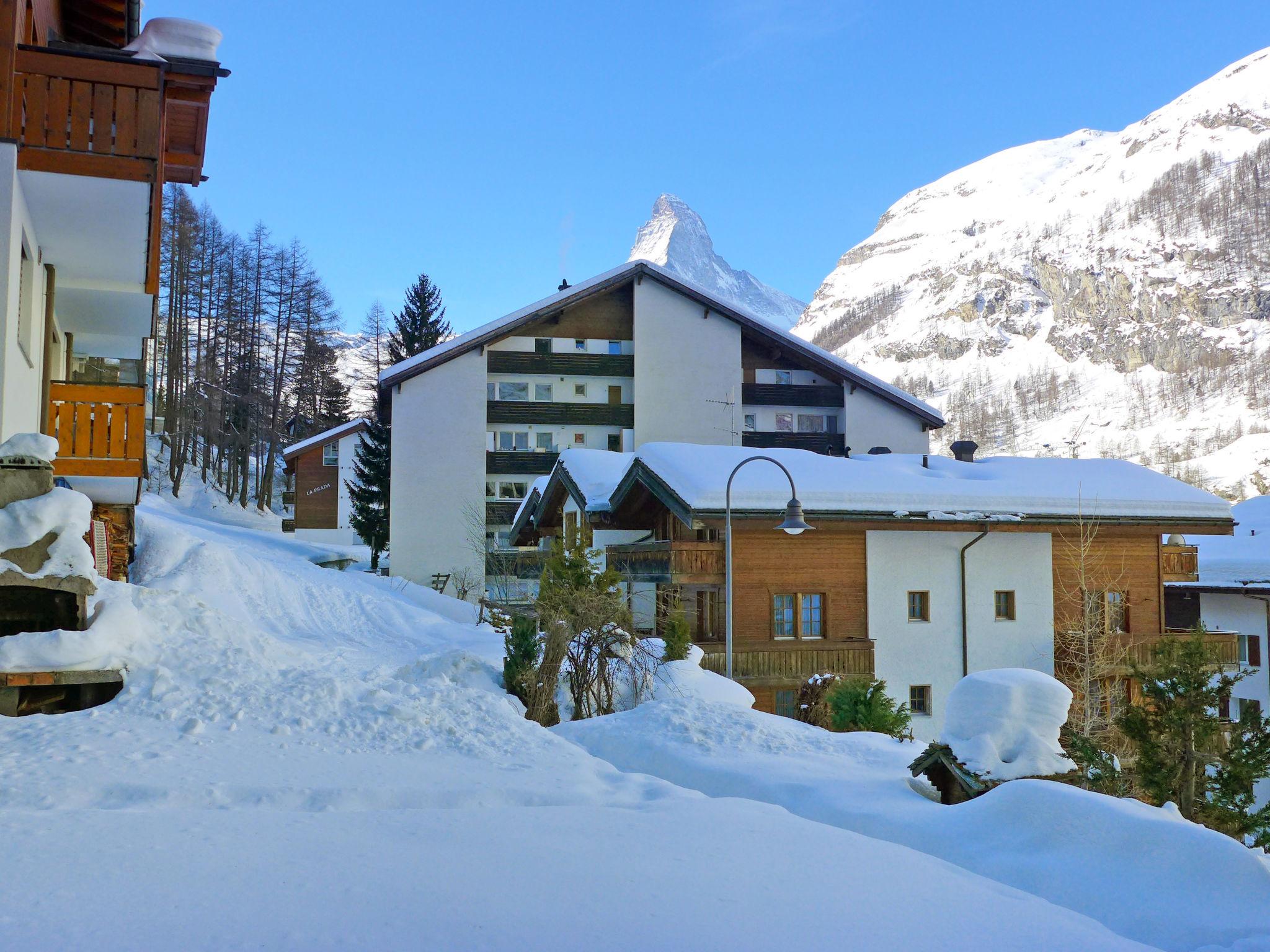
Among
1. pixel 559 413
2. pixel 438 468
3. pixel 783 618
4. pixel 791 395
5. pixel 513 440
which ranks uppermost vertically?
pixel 791 395

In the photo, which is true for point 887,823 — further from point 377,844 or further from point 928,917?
point 377,844

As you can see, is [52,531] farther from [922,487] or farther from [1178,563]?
[1178,563]

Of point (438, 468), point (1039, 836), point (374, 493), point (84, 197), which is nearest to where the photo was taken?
point (1039, 836)

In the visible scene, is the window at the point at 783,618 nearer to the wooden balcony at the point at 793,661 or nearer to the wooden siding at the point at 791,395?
the wooden balcony at the point at 793,661

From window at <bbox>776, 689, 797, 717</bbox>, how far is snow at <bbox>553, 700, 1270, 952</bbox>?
10114 mm

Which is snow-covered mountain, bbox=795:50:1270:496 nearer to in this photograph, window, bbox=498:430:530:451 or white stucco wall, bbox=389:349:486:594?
window, bbox=498:430:530:451

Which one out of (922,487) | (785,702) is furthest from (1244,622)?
(785,702)

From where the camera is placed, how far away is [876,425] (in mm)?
41250

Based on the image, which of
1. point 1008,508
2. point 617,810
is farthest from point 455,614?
point 617,810

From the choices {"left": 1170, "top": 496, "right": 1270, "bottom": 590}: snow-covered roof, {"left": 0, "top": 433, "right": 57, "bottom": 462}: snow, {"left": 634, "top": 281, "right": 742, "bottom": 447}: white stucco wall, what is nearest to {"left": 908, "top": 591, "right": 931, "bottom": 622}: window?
{"left": 1170, "top": 496, "right": 1270, "bottom": 590}: snow-covered roof

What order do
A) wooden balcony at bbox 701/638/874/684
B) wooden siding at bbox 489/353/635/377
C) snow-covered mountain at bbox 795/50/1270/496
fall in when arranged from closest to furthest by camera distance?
wooden balcony at bbox 701/638/874/684, wooden siding at bbox 489/353/635/377, snow-covered mountain at bbox 795/50/1270/496

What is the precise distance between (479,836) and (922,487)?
18181 mm

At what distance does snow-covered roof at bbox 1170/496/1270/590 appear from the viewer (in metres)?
27.5

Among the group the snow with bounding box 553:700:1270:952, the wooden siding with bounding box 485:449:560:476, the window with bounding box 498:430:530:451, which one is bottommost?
the snow with bounding box 553:700:1270:952
